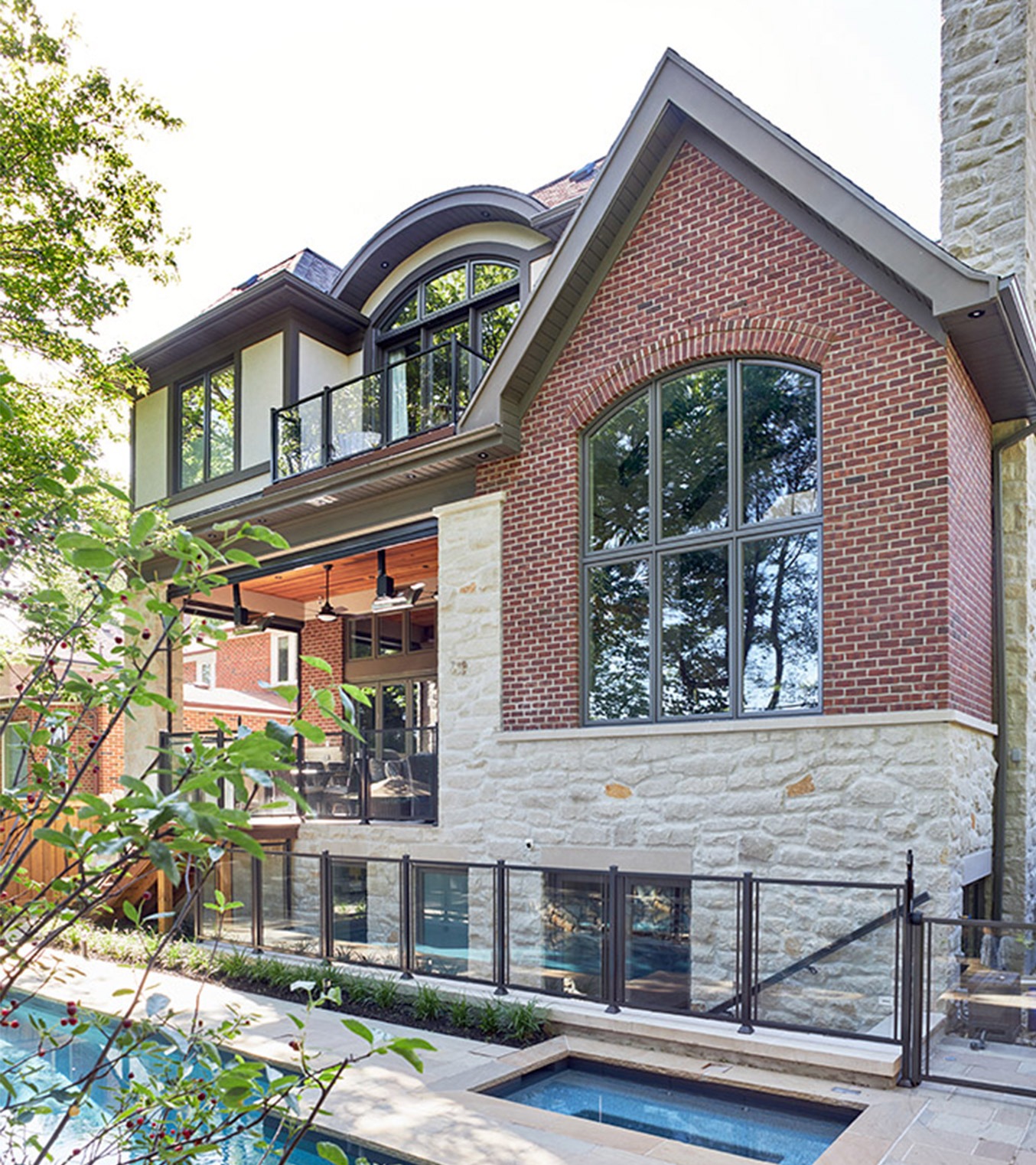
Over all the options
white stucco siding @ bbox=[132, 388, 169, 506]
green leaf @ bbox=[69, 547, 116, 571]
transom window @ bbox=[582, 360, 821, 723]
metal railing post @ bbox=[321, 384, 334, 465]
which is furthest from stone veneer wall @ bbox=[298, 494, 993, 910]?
white stucco siding @ bbox=[132, 388, 169, 506]

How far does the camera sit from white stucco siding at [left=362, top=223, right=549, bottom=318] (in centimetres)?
1225

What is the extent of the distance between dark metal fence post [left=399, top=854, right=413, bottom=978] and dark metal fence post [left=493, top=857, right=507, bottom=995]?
2.91 ft

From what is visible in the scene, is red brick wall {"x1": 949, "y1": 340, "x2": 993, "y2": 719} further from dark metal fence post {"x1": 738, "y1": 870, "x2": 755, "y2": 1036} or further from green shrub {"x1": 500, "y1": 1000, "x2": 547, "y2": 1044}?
green shrub {"x1": 500, "y1": 1000, "x2": 547, "y2": 1044}

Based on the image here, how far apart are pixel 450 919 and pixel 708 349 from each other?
18.1 ft

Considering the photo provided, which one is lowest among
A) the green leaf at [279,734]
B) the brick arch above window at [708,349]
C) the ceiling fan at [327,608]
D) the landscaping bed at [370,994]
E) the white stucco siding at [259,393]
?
the landscaping bed at [370,994]

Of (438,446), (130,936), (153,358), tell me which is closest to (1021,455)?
(438,446)

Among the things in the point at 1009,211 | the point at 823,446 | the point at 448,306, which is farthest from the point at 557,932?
the point at 448,306

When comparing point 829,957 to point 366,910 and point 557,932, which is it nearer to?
point 557,932

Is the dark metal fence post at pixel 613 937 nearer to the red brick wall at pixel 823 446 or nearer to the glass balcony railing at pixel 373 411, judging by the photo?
the red brick wall at pixel 823 446

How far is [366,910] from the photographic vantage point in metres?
9.26

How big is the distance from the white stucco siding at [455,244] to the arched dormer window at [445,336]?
0.18m

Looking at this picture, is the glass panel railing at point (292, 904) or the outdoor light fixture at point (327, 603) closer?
the glass panel railing at point (292, 904)

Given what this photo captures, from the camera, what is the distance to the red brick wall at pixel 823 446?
752cm

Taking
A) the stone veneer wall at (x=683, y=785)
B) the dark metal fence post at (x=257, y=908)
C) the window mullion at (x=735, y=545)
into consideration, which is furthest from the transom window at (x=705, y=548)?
the dark metal fence post at (x=257, y=908)
